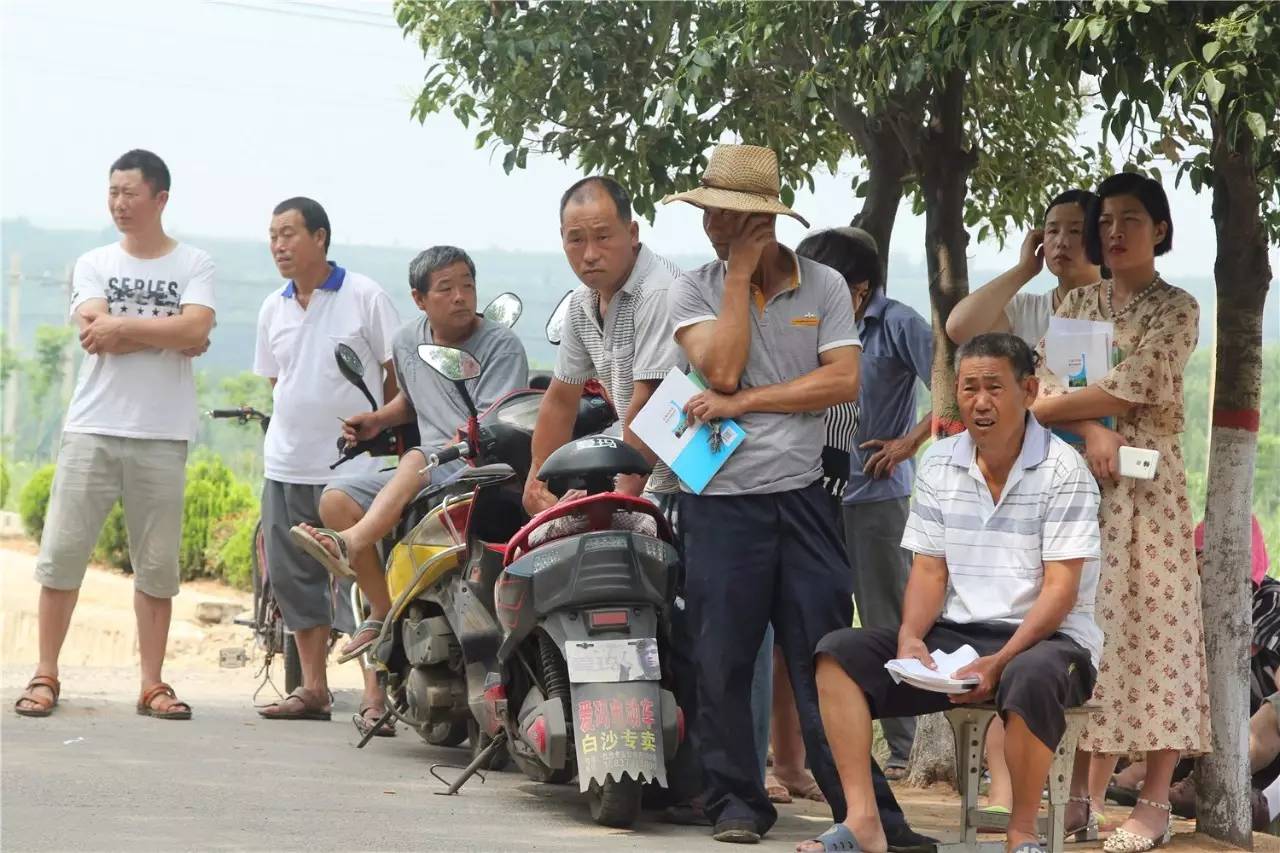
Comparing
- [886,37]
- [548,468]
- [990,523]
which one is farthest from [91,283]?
[990,523]

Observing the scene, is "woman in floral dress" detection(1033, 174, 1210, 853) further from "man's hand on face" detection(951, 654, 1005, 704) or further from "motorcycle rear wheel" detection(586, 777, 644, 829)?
"motorcycle rear wheel" detection(586, 777, 644, 829)

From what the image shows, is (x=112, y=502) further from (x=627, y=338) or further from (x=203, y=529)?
(x=203, y=529)

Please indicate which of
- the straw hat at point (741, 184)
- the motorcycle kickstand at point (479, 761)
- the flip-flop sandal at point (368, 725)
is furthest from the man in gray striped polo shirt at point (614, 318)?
the flip-flop sandal at point (368, 725)

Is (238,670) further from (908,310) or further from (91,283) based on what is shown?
(908,310)

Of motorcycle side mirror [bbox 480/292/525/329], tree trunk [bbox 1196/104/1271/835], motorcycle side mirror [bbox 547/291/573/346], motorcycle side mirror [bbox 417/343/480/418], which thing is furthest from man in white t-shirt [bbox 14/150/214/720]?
tree trunk [bbox 1196/104/1271/835]

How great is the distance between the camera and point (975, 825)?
4.95m

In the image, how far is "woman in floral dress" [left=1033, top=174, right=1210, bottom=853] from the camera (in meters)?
5.38

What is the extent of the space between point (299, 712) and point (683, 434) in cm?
347

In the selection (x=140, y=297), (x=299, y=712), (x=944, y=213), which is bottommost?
(x=299, y=712)

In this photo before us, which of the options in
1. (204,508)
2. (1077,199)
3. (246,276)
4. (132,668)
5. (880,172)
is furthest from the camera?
(246,276)

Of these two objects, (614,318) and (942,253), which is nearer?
(614,318)

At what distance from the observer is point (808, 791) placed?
21.0 feet

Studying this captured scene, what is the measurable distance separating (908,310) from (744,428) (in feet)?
5.95

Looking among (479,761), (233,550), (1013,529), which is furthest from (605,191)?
(233,550)
